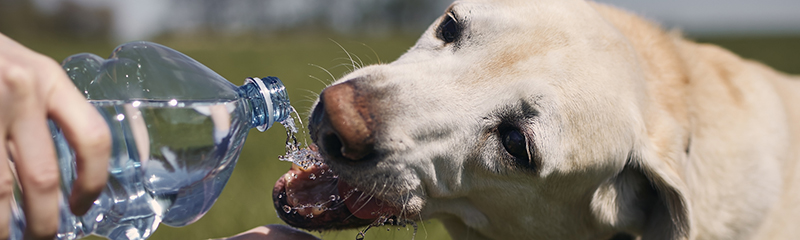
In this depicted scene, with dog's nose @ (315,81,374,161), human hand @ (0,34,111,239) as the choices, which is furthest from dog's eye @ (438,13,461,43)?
human hand @ (0,34,111,239)

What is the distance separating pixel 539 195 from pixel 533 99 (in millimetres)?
462

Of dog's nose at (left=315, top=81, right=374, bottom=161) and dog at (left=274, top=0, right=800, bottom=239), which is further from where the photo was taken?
dog at (left=274, top=0, right=800, bottom=239)

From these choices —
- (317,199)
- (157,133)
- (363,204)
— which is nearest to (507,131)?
(363,204)

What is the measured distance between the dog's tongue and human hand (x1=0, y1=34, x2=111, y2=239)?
1073 millimetres

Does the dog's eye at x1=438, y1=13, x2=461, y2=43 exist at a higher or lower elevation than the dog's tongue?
higher

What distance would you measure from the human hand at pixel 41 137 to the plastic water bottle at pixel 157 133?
62 cm

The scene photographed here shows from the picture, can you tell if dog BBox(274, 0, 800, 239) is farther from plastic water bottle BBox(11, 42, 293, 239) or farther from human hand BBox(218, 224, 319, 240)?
plastic water bottle BBox(11, 42, 293, 239)

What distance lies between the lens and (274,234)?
2.20 m

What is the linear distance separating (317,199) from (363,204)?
7.1 inches

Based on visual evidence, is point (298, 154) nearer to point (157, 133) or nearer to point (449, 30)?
point (157, 133)

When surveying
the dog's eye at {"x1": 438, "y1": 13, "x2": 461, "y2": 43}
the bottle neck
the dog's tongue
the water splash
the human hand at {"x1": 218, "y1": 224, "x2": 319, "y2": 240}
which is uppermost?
the dog's eye at {"x1": 438, "y1": 13, "x2": 461, "y2": 43}

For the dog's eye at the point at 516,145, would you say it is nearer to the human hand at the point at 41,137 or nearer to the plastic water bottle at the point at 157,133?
the plastic water bottle at the point at 157,133

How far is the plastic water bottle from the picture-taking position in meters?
1.79

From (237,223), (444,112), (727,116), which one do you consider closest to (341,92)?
(444,112)
